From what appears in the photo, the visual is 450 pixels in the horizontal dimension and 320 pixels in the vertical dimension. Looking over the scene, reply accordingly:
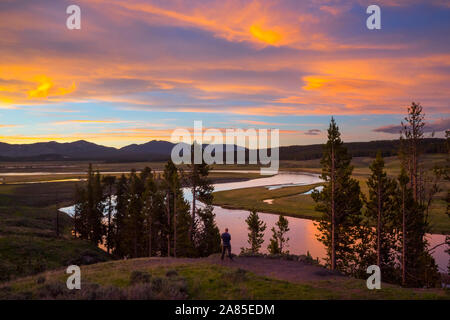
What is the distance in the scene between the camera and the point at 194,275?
690 inches

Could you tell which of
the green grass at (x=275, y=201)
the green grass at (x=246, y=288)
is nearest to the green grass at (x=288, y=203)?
the green grass at (x=275, y=201)

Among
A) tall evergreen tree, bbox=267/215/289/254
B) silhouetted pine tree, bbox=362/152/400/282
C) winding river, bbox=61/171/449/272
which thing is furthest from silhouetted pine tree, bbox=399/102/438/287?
tall evergreen tree, bbox=267/215/289/254

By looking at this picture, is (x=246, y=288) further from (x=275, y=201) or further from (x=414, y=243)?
(x=275, y=201)

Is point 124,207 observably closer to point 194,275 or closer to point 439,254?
point 194,275

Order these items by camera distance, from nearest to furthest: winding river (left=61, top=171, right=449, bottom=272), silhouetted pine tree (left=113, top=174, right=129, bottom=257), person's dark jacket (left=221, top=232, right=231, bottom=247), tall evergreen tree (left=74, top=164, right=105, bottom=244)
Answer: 1. person's dark jacket (left=221, top=232, right=231, bottom=247)
2. winding river (left=61, top=171, right=449, bottom=272)
3. silhouetted pine tree (left=113, top=174, right=129, bottom=257)
4. tall evergreen tree (left=74, top=164, right=105, bottom=244)

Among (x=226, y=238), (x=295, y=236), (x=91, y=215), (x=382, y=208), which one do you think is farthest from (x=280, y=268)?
(x=91, y=215)

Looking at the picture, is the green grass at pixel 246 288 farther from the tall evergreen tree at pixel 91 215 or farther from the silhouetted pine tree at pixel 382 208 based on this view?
the tall evergreen tree at pixel 91 215

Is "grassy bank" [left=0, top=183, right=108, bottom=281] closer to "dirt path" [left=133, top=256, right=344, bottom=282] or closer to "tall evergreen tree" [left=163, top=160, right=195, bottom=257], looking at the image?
"tall evergreen tree" [left=163, top=160, right=195, bottom=257]

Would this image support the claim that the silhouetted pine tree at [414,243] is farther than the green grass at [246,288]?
Yes

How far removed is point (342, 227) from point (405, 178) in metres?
7.43

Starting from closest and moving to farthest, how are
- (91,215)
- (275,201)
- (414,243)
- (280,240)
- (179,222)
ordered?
(414,243) → (179,222) → (280,240) → (91,215) → (275,201)

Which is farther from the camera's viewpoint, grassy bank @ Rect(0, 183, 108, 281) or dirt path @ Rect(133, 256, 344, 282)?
grassy bank @ Rect(0, 183, 108, 281)
